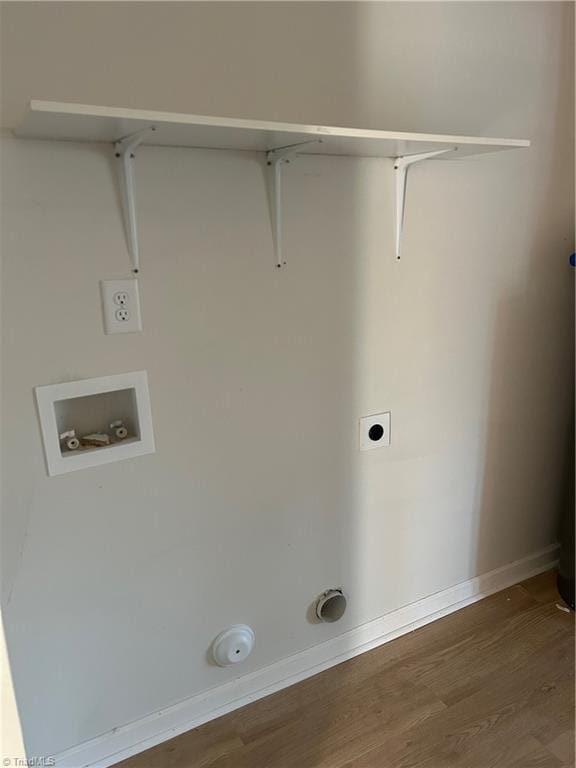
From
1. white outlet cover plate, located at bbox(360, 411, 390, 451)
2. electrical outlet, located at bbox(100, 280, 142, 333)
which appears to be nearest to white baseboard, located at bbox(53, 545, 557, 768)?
white outlet cover plate, located at bbox(360, 411, 390, 451)

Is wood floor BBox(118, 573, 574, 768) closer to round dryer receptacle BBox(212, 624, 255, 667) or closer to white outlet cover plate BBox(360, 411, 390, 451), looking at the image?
round dryer receptacle BBox(212, 624, 255, 667)

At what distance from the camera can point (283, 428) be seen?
1.62 meters

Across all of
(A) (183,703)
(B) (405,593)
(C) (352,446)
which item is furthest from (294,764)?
(C) (352,446)

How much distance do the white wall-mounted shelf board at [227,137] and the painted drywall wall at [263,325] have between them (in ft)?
0.14

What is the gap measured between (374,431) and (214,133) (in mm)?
977

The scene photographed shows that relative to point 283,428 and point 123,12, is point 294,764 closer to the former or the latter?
point 283,428

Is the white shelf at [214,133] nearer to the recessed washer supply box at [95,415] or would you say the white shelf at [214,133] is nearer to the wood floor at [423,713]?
the recessed washer supply box at [95,415]

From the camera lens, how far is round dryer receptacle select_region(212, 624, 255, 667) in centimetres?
167

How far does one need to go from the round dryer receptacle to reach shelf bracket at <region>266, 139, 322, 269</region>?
1.02 m

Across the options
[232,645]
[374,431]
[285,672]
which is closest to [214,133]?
[374,431]

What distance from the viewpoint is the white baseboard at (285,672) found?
1578 mm

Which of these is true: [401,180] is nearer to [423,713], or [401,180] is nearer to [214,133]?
[214,133]

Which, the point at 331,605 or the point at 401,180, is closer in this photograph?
the point at 401,180

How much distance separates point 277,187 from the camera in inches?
56.3
